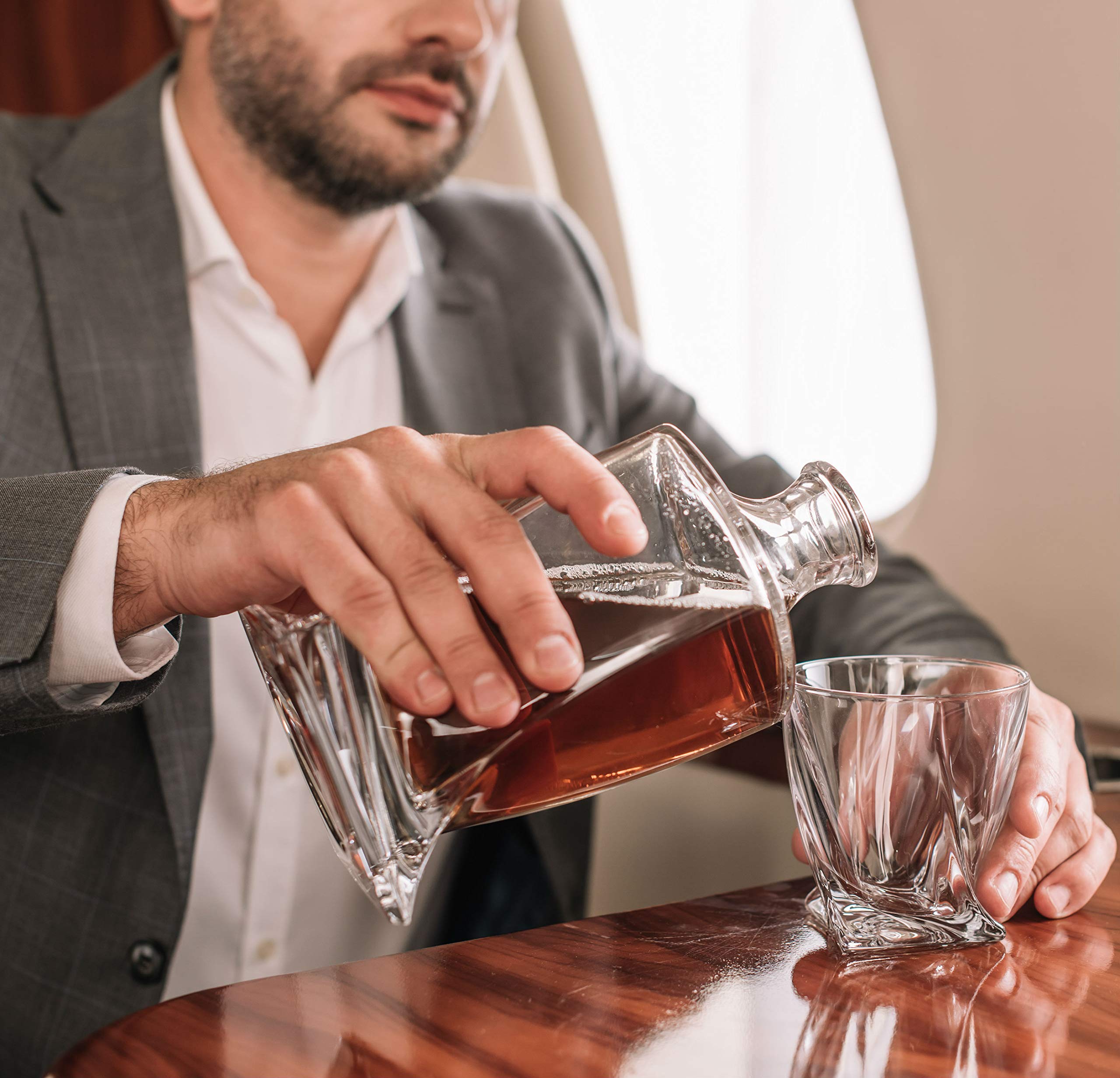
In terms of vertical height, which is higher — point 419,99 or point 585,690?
point 419,99

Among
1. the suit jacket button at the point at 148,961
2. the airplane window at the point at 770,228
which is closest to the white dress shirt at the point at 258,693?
the suit jacket button at the point at 148,961

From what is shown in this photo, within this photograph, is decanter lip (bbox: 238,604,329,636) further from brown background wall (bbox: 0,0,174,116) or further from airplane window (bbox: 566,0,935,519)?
brown background wall (bbox: 0,0,174,116)

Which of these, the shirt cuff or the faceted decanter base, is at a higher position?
the shirt cuff

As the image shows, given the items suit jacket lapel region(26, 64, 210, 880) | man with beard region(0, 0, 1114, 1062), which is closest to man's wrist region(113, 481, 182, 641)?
man with beard region(0, 0, 1114, 1062)

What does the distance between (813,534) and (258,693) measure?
2.73 feet

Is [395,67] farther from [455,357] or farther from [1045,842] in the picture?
[1045,842]

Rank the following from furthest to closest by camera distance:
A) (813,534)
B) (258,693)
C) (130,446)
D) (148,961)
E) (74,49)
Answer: (74,49) < (258,693) < (130,446) < (148,961) < (813,534)

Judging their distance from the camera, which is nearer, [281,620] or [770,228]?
[281,620]

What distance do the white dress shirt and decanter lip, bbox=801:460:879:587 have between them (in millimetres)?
701

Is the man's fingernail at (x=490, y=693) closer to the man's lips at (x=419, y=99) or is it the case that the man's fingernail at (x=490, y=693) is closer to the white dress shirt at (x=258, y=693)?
the white dress shirt at (x=258, y=693)

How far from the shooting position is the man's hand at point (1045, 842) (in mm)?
592

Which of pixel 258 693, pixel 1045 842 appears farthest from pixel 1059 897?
pixel 258 693

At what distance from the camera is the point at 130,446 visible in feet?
3.72

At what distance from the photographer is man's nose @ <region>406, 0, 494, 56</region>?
1342 mm
